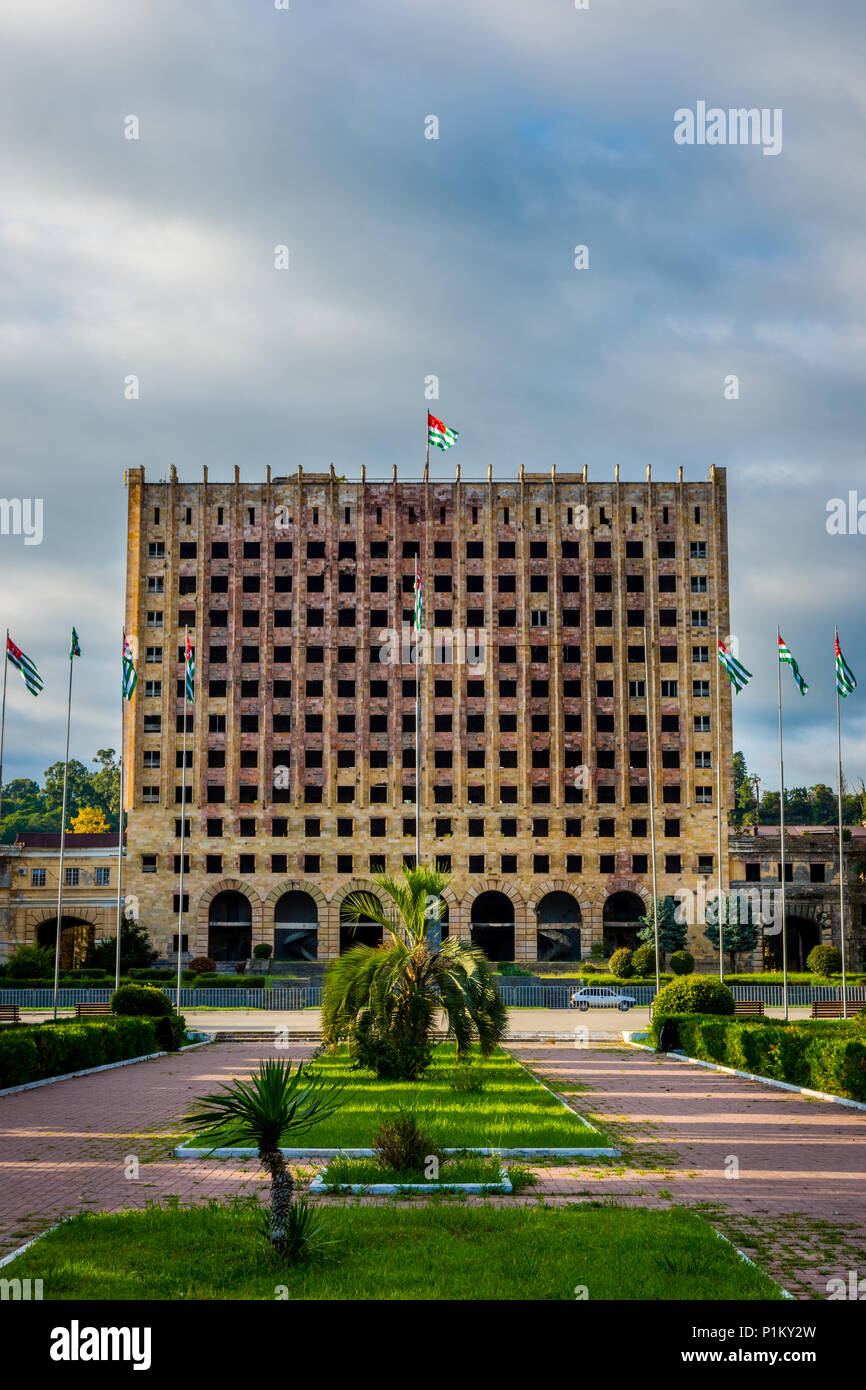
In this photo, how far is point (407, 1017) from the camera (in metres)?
23.0

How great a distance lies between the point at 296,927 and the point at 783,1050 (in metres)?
55.2

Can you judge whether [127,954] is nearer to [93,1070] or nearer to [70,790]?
[93,1070]

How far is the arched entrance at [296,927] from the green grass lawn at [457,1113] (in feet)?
172

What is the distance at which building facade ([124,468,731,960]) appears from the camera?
76000 millimetres

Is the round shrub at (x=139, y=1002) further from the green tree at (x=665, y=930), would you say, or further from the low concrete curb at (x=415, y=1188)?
the green tree at (x=665, y=930)

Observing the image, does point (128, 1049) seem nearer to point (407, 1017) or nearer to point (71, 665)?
point (407, 1017)

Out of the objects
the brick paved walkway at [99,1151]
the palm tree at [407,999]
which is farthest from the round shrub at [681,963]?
the palm tree at [407,999]

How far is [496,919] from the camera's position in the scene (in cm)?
7769

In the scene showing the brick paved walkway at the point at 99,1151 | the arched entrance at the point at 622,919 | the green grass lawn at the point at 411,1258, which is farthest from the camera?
the arched entrance at the point at 622,919

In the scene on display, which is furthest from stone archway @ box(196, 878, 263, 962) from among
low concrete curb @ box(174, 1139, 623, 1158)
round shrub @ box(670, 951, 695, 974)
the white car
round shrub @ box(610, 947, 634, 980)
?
low concrete curb @ box(174, 1139, 623, 1158)

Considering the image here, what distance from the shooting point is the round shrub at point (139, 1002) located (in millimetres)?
32844

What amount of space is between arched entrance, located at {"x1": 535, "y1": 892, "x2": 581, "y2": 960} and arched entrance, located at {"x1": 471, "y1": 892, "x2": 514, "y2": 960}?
192cm

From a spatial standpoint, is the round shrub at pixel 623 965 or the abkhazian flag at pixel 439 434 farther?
the round shrub at pixel 623 965

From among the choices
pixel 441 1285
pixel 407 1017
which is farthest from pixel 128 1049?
pixel 441 1285
